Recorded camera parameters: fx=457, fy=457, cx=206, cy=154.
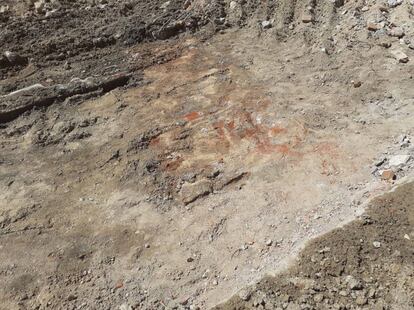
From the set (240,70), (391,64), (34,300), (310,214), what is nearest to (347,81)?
(391,64)

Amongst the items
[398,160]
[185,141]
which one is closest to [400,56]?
[398,160]

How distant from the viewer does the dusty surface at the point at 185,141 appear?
5.41 metres

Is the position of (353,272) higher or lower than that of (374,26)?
lower

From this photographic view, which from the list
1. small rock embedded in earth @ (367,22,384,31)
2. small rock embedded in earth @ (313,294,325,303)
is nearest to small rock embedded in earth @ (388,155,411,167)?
small rock embedded in earth @ (313,294,325,303)

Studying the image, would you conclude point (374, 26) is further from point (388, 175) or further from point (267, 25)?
point (388, 175)

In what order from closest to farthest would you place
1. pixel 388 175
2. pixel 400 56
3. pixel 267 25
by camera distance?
1. pixel 388 175
2. pixel 400 56
3. pixel 267 25

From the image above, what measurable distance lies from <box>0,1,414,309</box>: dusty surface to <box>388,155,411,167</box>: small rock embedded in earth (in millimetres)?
32

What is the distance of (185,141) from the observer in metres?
7.02

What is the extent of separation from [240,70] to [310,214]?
138 inches

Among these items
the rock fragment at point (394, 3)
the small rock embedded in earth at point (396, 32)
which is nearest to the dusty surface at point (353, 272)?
the small rock embedded in earth at point (396, 32)

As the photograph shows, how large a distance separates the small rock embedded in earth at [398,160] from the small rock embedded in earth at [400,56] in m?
2.11

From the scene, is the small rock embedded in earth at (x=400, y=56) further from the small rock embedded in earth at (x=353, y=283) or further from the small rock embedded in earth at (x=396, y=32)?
the small rock embedded in earth at (x=353, y=283)

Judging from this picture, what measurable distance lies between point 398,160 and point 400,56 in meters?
2.28

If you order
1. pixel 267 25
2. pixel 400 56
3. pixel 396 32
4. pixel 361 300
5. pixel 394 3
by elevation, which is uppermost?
pixel 394 3
